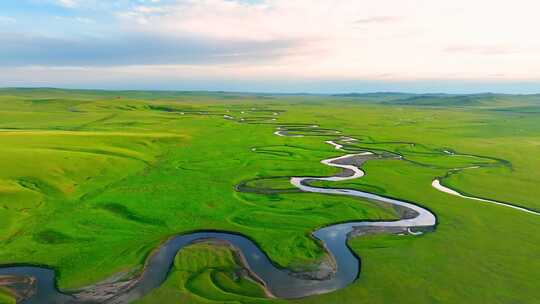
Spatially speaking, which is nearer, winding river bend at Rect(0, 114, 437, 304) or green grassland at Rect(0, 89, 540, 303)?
winding river bend at Rect(0, 114, 437, 304)

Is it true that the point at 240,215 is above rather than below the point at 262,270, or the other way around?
above

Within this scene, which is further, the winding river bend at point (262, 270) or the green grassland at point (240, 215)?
the green grassland at point (240, 215)

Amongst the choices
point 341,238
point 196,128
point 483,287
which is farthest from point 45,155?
point 196,128

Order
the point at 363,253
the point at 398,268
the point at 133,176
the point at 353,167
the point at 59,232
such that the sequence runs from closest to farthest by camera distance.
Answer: the point at 398,268 → the point at 363,253 → the point at 59,232 → the point at 133,176 → the point at 353,167

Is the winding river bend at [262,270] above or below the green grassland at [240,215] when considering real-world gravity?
below

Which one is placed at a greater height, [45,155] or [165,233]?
[45,155]

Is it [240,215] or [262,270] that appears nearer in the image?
[262,270]

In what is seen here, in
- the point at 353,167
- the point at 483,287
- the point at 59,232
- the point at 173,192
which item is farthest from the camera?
the point at 353,167

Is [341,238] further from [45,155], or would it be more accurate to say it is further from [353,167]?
[45,155]
